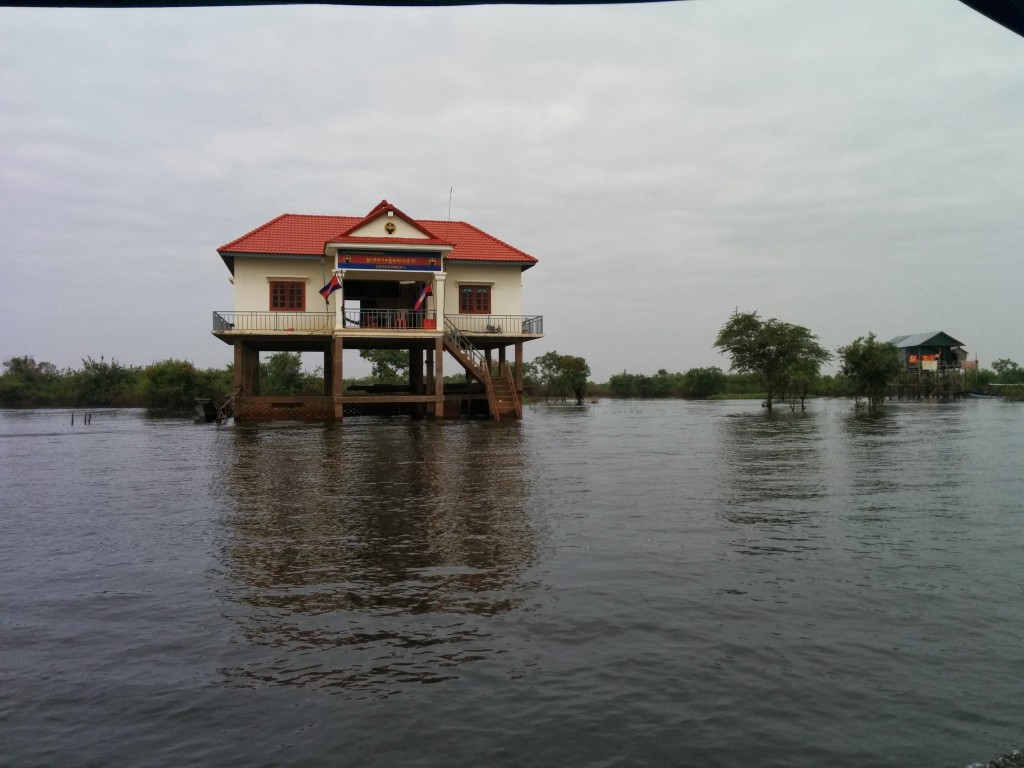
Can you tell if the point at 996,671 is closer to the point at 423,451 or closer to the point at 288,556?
the point at 288,556

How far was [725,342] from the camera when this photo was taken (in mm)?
42656

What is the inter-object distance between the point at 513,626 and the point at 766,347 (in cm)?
3924

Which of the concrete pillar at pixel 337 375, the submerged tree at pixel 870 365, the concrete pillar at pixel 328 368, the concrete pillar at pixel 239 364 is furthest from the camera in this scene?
the submerged tree at pixel 870 365

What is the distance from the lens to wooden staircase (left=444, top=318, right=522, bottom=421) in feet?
94.2

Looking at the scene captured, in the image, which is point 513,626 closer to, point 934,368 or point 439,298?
point 439,298

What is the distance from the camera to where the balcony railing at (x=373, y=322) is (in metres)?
28.2

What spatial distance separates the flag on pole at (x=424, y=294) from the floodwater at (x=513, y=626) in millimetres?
17370

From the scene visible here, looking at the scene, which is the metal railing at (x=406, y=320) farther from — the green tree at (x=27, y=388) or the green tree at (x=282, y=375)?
the green tree at (x=27, y=388)

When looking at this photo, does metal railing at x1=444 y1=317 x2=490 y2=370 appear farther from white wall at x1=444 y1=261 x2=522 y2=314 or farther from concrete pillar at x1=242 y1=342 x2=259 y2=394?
concrete pillar at x1=242 y1=342 x2=259 y2=394

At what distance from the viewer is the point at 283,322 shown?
28656 millimetres

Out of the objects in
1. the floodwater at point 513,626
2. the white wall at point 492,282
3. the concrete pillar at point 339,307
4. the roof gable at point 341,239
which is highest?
the roof gable at point 341,239

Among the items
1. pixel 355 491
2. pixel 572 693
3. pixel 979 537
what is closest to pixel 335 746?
pixel 572 693

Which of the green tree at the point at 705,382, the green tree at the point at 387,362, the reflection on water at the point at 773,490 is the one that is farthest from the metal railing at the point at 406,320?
the green tree at the point at 705,382

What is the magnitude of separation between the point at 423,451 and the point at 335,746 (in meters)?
13.1
